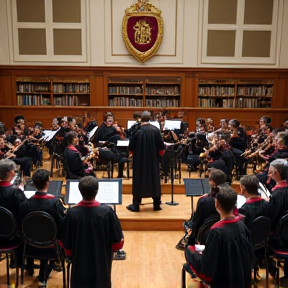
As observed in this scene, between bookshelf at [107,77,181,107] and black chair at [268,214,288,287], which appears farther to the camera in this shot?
bookshelf at [107,77,181,107]

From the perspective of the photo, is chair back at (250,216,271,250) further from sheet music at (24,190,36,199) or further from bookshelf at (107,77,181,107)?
bookshelf at (107,77,181,107)

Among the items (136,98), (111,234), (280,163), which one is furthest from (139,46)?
(111,234)

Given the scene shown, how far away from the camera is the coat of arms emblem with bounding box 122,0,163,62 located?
12.4 metres

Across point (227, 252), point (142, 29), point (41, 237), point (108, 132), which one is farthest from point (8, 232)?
point (142, 29)

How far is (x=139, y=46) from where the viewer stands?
1270 centimetres

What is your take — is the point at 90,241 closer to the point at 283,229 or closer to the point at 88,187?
the point at 88,187

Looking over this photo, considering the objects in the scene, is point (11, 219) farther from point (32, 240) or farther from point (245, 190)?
point (245, 190)

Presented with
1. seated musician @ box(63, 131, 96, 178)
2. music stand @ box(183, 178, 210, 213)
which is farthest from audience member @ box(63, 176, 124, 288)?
seated musician @ box(63, 131, 96, 178)

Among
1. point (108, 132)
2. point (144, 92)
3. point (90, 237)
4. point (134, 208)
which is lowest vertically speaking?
point (134, 208)

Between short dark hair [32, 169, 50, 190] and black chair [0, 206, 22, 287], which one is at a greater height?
short dark hair [32, 169, 50, 190]

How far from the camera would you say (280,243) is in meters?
4.30

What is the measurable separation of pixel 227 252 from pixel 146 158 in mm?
3638

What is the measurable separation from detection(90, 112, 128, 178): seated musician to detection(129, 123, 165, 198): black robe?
Answer: 1.57 meters

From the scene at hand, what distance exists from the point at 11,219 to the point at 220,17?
10.8 metres
